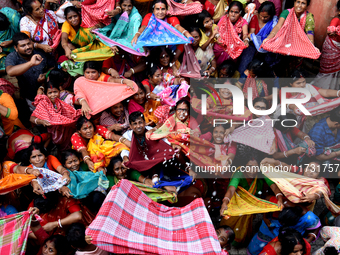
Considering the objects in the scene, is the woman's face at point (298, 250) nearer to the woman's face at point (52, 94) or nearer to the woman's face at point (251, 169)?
the woman's face at point (251, 169)

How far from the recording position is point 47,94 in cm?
467

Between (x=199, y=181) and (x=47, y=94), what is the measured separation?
2608 mm

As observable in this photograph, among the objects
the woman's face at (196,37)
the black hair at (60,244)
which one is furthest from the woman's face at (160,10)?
the black hair at (60,244)

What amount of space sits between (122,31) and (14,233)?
341cm

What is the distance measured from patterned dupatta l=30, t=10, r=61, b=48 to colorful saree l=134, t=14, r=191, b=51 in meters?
1.39

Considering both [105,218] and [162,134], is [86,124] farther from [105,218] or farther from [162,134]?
[105,218]

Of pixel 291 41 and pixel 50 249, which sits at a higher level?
pixel 291 41

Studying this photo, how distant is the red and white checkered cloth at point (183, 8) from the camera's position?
5.28 meters

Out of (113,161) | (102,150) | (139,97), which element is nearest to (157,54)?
(139,97)

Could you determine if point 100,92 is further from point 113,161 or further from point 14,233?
point 14,233

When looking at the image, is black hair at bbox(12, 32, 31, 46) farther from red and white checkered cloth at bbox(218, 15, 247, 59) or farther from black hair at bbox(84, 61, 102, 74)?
red and white checkered cloth at bbox(218, 15, 247, 59)

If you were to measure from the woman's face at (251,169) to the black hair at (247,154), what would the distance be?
0.18 metres

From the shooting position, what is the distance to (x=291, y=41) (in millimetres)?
5102

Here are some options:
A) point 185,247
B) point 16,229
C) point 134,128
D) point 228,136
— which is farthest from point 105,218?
point 228,136
